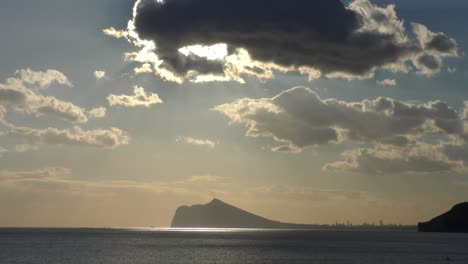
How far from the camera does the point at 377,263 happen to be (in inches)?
6280

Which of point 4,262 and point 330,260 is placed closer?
point 4,262

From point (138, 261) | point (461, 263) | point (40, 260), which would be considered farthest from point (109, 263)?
point (461, 263)

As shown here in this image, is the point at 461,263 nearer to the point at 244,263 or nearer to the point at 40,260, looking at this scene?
the point at 244,263

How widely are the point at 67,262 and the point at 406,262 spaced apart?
298ft

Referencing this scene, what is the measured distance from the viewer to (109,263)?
16025 centimetres

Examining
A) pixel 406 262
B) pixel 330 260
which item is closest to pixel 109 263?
pixel 330 260

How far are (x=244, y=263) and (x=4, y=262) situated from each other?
205 ft

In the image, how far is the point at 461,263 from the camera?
16662cm

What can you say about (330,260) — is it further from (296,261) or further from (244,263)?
(244,263)

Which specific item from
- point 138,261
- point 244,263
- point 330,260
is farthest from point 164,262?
point 330,260

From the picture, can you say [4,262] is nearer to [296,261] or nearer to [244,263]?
[244,263]

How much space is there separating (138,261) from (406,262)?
73.0 m

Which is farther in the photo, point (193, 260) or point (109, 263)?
point (193, 260)

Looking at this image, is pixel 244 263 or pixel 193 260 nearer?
pixel 244 263
